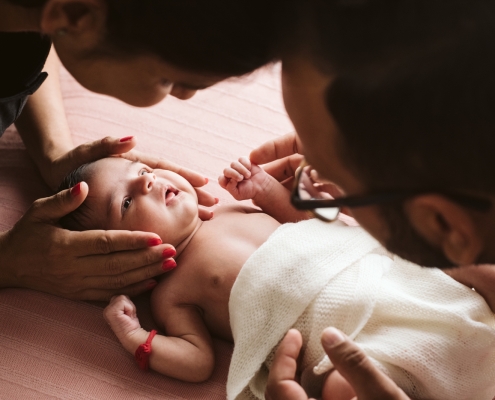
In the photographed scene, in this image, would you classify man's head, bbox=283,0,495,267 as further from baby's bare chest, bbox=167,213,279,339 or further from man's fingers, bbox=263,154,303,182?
man's fingers, bbox=263,154,303,182

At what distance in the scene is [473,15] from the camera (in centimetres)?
50

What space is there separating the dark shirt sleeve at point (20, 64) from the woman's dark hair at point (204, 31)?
0.60 metres

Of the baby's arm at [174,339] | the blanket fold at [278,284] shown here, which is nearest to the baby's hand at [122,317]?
the baby's arm at [174,339]

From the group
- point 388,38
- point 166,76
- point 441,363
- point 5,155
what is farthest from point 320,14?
point 5,155

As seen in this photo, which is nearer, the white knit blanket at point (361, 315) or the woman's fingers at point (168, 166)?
the white knit blanket at point (361, 315)

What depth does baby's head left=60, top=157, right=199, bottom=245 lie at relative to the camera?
1.23m

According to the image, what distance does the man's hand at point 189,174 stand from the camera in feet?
4.44

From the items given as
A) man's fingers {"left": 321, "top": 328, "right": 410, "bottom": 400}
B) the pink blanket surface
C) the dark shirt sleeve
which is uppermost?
the dark shirt sleeve

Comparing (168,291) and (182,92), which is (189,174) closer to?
(168,291)

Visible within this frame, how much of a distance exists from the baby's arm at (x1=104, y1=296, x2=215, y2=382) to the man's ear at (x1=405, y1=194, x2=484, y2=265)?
611 millimetres

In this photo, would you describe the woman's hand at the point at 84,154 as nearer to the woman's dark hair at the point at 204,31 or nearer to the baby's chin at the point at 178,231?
the baby's chin at the point at 178,231

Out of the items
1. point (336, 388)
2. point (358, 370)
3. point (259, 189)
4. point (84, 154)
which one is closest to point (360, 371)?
point (358, 370)

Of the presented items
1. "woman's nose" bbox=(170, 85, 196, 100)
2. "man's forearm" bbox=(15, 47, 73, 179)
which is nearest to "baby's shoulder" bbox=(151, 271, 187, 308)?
"man's forearm" bbox=(15, 47, 73, 179)

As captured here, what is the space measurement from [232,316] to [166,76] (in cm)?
60
